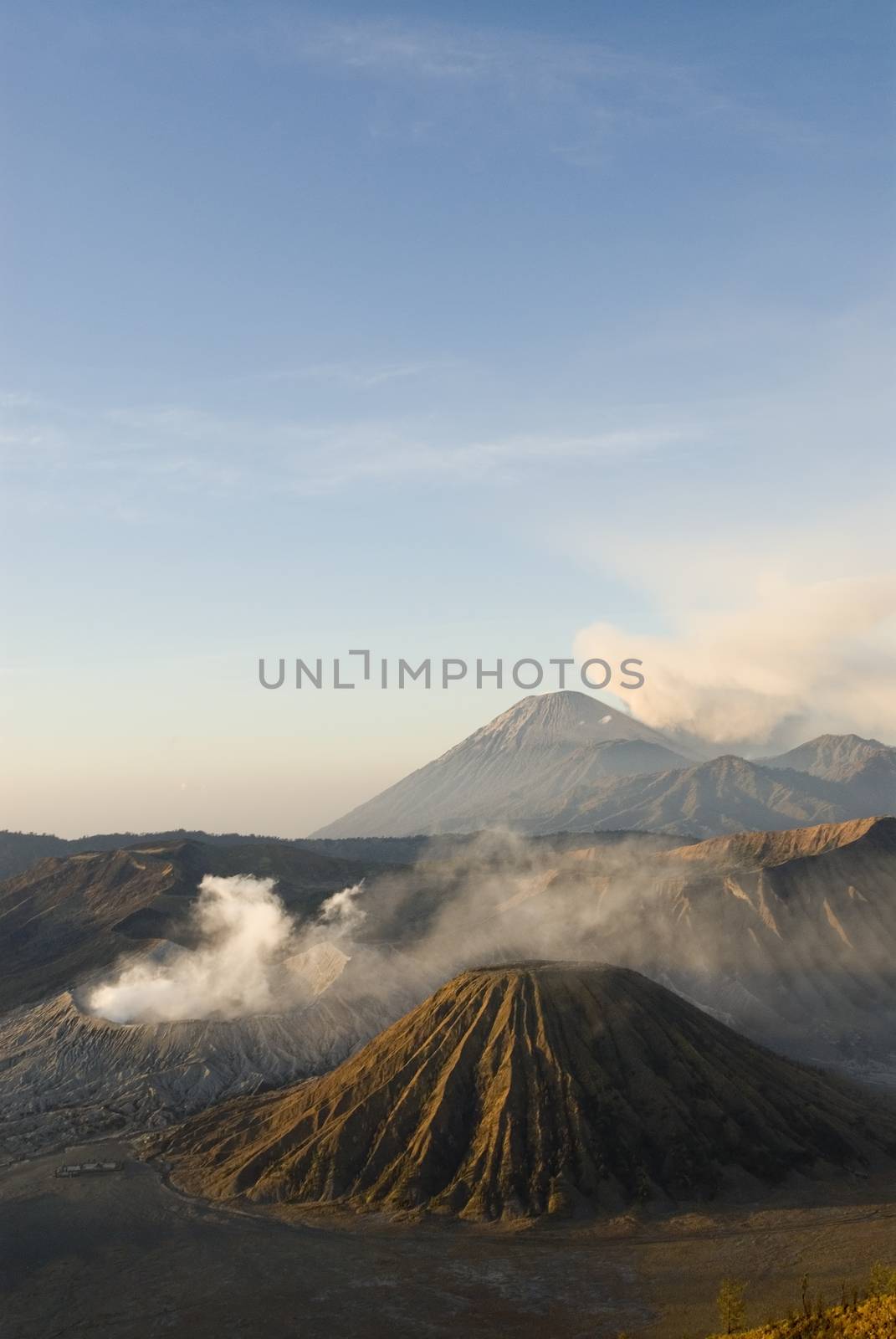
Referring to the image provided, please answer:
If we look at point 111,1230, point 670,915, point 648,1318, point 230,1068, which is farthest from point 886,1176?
point 670,915

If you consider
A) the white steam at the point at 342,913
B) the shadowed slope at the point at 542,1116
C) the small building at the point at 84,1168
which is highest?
the white steam at the point at 342,913

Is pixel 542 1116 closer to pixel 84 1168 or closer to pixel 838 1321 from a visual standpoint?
pixel 838 1321

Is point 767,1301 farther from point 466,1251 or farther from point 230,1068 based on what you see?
point 230,1068

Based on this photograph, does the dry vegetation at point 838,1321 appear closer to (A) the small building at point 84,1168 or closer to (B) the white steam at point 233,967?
(A) the small building at point 84,1168

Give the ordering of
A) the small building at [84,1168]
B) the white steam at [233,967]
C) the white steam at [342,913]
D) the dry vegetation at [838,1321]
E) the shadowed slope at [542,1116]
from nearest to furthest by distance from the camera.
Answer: the dry vegetation at [838,1321] → the shadowed slope at [542,1116] → the small building at [84,1168] → the white steam at [233,967] → the white steam at [342,913]

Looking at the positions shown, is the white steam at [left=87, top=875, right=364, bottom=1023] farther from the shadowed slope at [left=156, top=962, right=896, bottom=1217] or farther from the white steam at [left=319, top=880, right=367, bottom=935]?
the shadowed slope at [left=156, top=962, right=896, bottom=1217]

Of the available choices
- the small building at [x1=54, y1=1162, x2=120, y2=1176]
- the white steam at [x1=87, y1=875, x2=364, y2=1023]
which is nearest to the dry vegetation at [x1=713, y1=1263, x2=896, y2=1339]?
the small building at [x1=54, y1=1162, x2=120, y2=1176]

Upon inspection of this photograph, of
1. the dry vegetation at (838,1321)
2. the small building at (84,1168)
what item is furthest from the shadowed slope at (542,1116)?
the dry vegetation at (838,1321)
